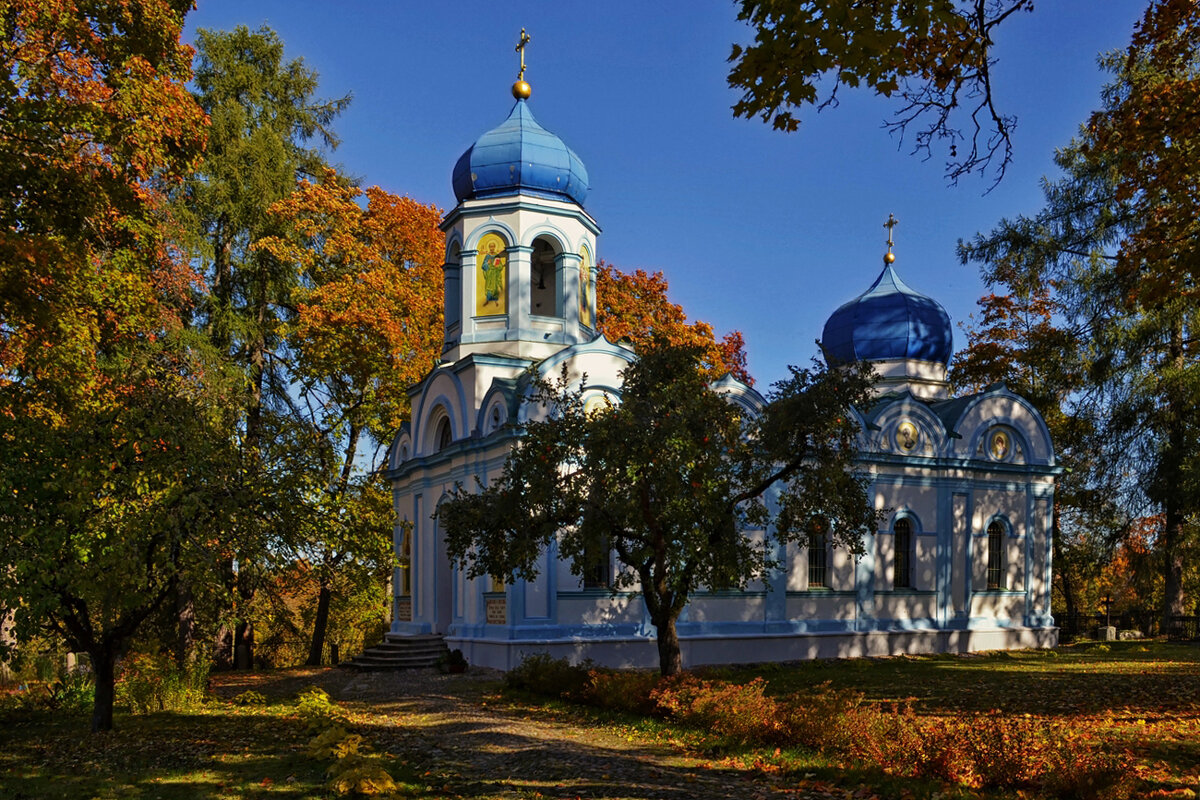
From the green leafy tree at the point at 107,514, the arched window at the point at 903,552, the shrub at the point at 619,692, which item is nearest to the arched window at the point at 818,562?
the arched window at the point at 903,552

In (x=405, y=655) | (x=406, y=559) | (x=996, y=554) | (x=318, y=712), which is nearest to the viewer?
(x=318, y=712)

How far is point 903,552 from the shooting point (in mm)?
26375

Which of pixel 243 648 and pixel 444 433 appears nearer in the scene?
pixel 444 433

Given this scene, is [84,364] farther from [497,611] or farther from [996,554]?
[996,554]

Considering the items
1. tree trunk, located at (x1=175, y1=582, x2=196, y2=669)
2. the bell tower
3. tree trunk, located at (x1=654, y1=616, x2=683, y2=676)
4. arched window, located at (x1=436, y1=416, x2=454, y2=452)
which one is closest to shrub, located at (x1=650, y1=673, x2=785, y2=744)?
tree trunk, located at (x1=654, y1=616, x2=683, y2=676)

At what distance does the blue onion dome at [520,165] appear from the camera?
24344mm

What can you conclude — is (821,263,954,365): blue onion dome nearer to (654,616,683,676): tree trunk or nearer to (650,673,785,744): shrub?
(654,616,683,676): tree trunk

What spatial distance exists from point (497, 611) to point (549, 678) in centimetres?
462

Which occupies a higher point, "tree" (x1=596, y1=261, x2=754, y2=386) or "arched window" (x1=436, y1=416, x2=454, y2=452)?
"tree" (x1=596, y1=261, x2=754, y2=386)

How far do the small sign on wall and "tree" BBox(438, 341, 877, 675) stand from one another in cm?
509

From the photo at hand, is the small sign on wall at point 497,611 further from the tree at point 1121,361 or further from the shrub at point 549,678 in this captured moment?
the tree at point 1121,361

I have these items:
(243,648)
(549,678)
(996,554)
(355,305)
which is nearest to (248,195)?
(355,305)

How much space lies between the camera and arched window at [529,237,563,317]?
25234mm

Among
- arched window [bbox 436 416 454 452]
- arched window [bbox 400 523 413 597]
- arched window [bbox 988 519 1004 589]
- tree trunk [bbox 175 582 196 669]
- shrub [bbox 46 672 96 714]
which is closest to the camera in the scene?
shrub [bbox 46 672 96 714]
